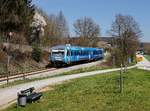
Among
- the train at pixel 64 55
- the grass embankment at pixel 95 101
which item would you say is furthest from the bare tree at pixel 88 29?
the grass embankment at pixel 95 101

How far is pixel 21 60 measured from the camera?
173 ft

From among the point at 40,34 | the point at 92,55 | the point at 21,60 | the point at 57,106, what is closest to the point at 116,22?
the point at 92,55

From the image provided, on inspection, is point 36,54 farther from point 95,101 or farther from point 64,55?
point 95,101

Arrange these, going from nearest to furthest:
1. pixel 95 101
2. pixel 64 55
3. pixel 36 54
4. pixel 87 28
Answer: pixel 95 101 < pixel 64 55 < pixel 36 54 < pixel 87 28

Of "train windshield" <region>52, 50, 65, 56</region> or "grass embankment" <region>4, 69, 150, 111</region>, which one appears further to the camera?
"train windshield" <region>52, 50, 65, 56</region>

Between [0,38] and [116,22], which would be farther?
[116,22]

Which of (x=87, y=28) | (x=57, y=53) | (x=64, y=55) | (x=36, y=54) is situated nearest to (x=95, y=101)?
(x=64, y=55)

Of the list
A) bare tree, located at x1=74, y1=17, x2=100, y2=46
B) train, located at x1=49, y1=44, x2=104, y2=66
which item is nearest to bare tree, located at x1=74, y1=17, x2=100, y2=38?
bare tree, located at x1=74, y1=17, x2=100, y2=46

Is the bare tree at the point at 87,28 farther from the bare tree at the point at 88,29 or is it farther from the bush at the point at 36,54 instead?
the bush at the point at 36,54

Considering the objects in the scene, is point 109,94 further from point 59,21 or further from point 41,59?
point 59,21

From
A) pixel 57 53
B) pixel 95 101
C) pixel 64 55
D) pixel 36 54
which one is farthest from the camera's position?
pixel 36 54

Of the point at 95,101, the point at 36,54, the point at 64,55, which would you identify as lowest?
the point at 95,101

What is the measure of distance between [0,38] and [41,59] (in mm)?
10091

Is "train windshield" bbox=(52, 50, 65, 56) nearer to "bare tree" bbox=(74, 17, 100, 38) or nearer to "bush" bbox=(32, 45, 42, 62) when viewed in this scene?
"bush" bbox=(32, 45, 42, 62)
